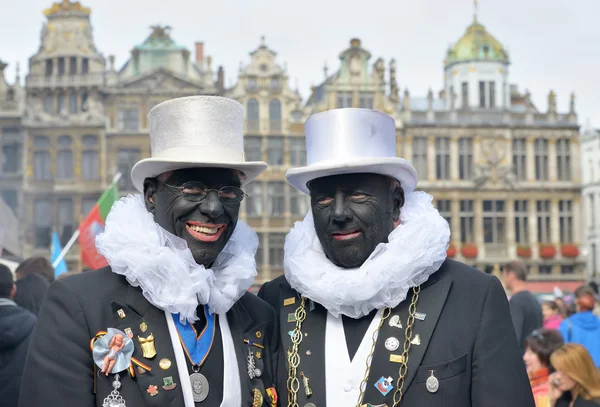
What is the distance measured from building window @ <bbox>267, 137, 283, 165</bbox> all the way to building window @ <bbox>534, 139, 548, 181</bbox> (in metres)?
10.6

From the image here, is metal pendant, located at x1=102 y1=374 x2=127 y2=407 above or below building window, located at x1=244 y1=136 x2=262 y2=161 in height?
below

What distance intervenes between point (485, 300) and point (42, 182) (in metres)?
28.8

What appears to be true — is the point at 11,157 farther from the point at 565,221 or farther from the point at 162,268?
the point at 162,268

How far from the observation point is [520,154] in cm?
3275

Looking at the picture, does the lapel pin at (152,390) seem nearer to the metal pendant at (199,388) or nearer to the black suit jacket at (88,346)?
the black suit jacket at (88,346)

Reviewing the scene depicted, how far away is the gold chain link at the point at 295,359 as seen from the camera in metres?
3.13

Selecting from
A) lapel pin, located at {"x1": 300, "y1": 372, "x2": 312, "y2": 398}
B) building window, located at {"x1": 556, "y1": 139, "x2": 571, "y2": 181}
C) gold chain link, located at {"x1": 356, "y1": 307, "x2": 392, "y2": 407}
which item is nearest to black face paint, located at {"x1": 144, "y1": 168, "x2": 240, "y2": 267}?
lapel pin, located at {"x1": 300, "y1": 372, "x2": 312, "y2": 398}

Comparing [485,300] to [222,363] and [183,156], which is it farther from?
[183,156]

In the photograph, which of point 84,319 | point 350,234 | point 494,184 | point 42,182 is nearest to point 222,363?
point 84,319

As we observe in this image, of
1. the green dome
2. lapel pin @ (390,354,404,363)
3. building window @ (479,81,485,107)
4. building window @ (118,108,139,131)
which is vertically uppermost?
the green dome

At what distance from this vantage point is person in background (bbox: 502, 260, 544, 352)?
7.36m

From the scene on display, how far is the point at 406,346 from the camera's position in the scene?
310 centimetres

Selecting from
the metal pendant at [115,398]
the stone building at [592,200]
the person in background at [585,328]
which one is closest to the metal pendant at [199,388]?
the metal pendant at [115,398]

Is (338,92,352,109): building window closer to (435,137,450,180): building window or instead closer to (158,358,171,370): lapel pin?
(435,137,450,180): building window
